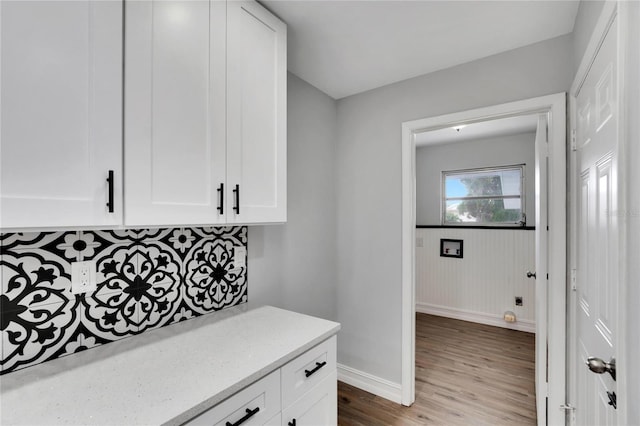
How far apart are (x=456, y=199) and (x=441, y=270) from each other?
1.08 meters

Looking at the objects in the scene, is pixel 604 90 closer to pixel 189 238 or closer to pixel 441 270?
pixel 189 238

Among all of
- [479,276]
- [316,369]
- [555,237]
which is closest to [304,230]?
[316,369]

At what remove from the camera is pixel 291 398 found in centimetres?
121

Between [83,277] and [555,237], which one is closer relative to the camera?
[83,277]

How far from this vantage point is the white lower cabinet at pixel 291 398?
0.98 meters

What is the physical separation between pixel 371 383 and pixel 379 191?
4.87 feet

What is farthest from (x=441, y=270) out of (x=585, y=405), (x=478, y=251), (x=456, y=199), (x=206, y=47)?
(x=206, y=47)

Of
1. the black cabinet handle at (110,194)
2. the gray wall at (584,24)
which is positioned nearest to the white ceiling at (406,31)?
the gray wall at (584,24)

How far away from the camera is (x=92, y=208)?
93 centimetres

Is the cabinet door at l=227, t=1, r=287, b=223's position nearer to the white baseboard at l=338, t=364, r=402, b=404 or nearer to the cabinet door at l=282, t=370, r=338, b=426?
the cabinet door at l=282, t=370, r=338, b=426

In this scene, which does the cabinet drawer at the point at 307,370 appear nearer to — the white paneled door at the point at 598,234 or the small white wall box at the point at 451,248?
the white paneled door at the point at 598,234

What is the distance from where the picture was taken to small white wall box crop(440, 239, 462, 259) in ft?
13.7

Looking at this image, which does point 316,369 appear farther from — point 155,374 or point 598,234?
point 598,234

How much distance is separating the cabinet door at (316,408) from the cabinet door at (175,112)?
2.66ft
